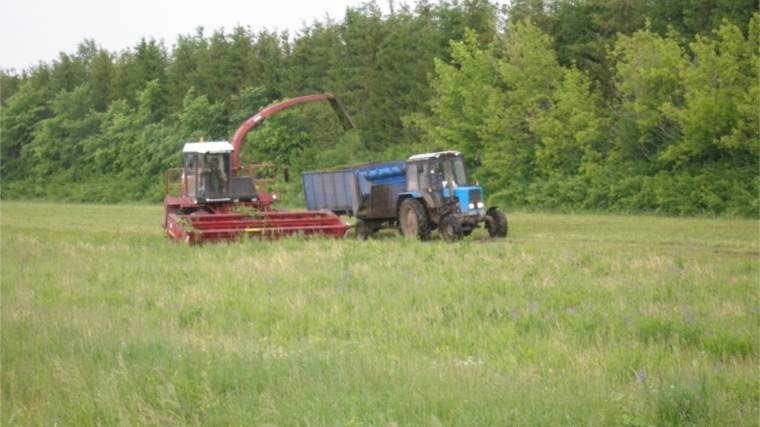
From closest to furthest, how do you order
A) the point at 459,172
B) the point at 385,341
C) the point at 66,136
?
the point at 385,341
the point at 459,172
the point at 66,136

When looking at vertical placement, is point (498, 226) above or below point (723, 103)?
below

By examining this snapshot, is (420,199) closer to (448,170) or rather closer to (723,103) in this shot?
(448,170)

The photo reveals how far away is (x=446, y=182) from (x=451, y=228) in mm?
1447

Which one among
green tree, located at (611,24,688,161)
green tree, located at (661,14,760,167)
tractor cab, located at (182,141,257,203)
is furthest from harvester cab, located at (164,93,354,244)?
green tree, located at (661,14,760,167)

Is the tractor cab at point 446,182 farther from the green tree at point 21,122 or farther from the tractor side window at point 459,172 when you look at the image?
the green tree at point 21,122

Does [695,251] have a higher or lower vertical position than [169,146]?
lower

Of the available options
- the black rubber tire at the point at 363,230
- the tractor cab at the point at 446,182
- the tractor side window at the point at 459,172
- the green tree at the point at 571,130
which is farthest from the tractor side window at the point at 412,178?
the green tree at the point at 571,130

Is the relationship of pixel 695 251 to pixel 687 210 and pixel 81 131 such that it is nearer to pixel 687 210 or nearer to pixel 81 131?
pixel 687 210

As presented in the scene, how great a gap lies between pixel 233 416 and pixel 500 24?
39.9 meters

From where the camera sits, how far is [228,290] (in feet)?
40.2

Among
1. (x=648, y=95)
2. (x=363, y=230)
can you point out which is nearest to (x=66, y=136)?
(x=648, y=95)

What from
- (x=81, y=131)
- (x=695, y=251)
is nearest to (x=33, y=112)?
(x=81, y=131)

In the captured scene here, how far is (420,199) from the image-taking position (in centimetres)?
2178

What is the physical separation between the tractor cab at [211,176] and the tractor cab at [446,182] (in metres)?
5.54
